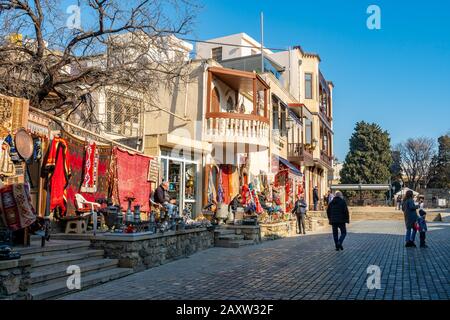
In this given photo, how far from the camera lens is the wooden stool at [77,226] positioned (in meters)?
10.0

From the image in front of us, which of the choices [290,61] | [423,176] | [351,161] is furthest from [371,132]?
[290,61]

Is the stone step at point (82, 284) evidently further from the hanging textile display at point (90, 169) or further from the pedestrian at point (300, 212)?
the pedestrian at point (300, 212)

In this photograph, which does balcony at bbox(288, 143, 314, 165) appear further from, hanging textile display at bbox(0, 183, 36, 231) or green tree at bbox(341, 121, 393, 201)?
green tree at bbox(341, 121, 393, 201)

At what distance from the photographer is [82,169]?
37.5 feet

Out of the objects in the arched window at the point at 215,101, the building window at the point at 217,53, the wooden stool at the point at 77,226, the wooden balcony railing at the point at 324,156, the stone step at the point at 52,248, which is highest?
the building window at the point at 217,53

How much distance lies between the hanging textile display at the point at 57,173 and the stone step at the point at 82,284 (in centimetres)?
256

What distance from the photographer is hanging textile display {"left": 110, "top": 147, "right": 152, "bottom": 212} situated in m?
12.6

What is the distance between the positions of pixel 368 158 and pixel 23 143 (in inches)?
2088

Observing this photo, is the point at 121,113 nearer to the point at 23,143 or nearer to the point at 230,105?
the point at 230,105

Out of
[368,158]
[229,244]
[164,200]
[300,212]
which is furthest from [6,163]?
[368,158]

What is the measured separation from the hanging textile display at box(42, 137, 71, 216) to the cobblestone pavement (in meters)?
3.05

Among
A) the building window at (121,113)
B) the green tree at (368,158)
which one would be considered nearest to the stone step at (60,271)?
the building window at (121,113)

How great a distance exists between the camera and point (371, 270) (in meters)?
8.99

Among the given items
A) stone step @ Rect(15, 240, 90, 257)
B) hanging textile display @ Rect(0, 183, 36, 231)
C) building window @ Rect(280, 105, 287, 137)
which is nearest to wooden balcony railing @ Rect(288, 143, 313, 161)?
building window @ Rect(280, 105, 287, 137)
